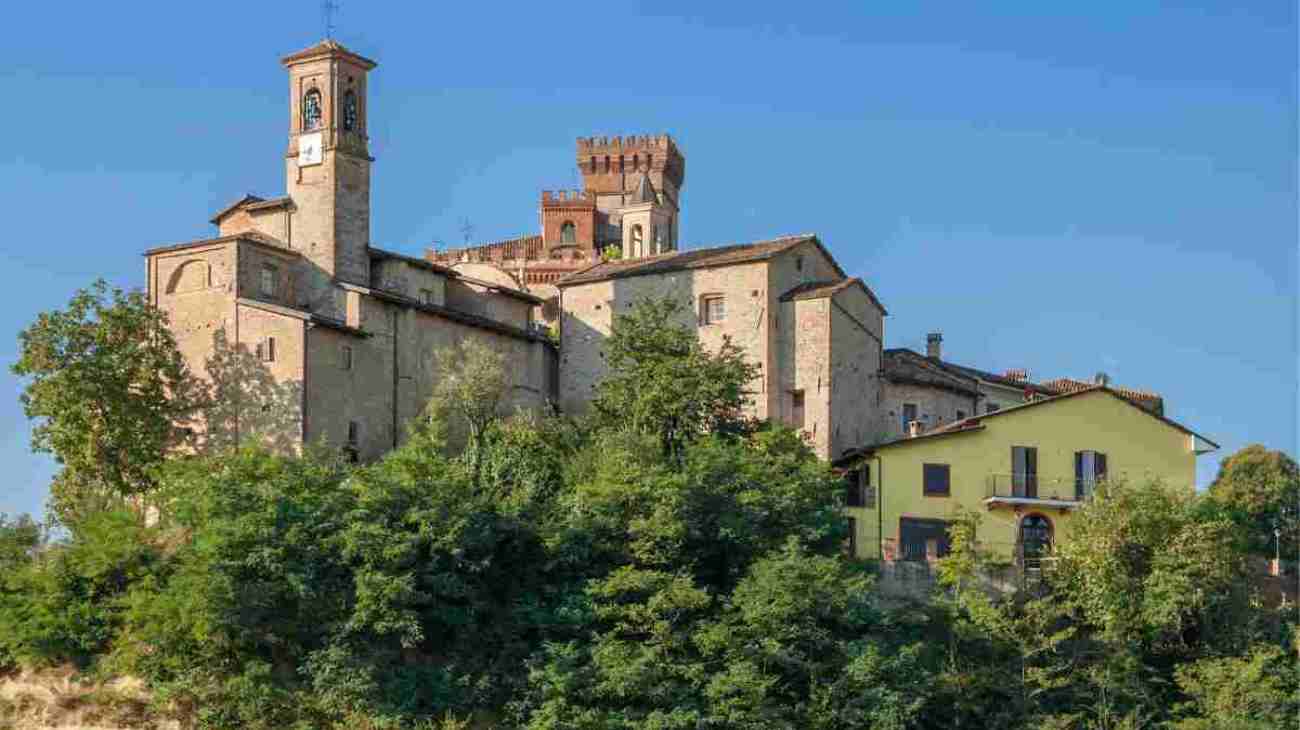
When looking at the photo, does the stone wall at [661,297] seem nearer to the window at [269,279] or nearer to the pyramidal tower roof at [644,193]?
the window at [269,279]

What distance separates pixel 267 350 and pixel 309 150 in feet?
25.3

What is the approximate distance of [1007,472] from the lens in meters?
59.5

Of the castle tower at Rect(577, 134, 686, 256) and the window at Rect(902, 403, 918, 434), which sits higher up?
the castle tower at Rect(577, 134, 686, 256)

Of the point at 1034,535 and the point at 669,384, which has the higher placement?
the point at 669,384

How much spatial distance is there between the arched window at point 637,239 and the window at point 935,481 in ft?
110

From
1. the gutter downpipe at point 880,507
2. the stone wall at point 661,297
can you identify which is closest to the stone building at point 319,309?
the stone wall at point 661,297

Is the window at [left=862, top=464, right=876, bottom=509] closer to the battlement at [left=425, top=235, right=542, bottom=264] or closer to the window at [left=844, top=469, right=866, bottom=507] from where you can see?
the window at [left=844, top=469, right=866, bottom=507]

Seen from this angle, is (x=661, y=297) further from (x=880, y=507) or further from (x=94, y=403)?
(x=94, y=403)

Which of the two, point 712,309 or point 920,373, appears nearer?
point 712,309

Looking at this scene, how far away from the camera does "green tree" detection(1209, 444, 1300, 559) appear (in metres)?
82.2

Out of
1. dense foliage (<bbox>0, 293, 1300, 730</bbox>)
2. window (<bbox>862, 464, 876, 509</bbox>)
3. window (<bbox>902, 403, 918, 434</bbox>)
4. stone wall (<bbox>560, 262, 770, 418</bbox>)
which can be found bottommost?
dense foliage (<bbox>0, 293, 1300, 730</bbox>)

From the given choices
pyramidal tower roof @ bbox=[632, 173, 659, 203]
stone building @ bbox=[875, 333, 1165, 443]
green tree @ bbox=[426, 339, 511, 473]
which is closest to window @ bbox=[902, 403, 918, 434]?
stone building @ bbox=[875, 333, 1165, 443]

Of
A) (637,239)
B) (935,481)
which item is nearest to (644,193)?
(637,239)

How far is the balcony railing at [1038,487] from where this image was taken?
59.2m
